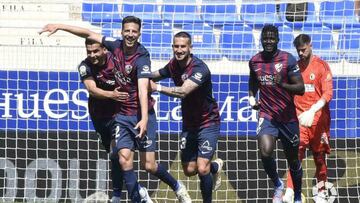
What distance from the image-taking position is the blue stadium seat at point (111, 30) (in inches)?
556

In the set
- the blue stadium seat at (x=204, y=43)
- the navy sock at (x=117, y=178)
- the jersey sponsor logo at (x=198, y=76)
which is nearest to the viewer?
the jersey sponsor logo at (x=198, y=76)

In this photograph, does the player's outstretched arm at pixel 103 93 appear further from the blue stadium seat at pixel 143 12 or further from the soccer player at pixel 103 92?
the blue stadium seat at pixel 143 12

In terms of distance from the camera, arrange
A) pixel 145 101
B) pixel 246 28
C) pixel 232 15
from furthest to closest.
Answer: pixel 232 15 < pixel 246 28 < pixel 145 101

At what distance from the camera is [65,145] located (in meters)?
12.9

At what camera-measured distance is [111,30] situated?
1414 cm

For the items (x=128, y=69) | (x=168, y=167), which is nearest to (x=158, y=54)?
(x=168, y=167)

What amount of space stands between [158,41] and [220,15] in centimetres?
221

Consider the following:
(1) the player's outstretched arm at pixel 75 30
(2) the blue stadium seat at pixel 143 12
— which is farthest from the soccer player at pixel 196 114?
(2) the blue stadium seat at pixel 143 12

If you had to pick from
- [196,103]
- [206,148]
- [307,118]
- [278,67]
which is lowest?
[206,148]

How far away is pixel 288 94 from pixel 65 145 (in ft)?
12.3

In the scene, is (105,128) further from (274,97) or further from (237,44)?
(237,44)

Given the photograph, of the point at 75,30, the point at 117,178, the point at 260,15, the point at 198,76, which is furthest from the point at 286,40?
the point at 75,30

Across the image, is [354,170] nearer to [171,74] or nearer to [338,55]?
[338,55]

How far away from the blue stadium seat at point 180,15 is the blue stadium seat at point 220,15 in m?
0.18
